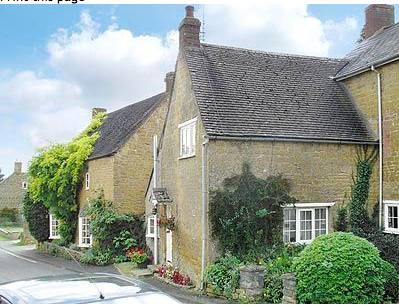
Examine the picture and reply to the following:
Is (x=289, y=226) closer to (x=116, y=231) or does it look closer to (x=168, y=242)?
(x=168, y=242)

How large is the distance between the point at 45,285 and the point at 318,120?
1480cm

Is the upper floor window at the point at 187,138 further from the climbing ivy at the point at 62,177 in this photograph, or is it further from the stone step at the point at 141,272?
the climbing ivy at the point at 62,177

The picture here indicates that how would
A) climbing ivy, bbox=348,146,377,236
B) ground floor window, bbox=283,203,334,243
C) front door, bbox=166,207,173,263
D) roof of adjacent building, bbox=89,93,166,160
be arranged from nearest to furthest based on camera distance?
ground floor window, bbox=283,203,334,243, climbing ivy, bbox=348,146,377,236, front door, bbox=166,207,173,263, roof of adjacent building, bbox=89,93,166,160

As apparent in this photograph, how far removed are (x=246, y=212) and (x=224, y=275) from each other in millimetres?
2256

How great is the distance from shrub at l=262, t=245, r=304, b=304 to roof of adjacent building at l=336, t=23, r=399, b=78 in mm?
7820

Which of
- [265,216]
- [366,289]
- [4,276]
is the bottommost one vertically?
[4,276]

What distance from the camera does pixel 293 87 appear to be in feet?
65.5

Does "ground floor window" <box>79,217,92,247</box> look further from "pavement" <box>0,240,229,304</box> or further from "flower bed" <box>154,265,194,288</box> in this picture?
"flower bed" <box>154,265,194,288</box>

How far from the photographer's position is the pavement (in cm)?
1616

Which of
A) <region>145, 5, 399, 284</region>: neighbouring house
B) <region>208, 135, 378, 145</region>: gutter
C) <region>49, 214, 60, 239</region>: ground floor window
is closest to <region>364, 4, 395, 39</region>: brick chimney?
<region>145, 5, 399, 284</region>: neighbouring house

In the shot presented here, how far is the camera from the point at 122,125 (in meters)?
29.9

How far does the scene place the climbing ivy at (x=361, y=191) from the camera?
18047mm

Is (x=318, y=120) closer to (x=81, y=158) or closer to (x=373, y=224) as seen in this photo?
(x=373, y=224)

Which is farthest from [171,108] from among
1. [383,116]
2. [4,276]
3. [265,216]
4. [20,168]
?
[20,168]
